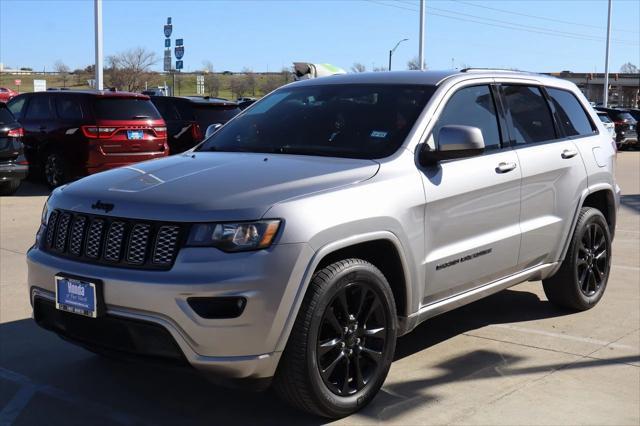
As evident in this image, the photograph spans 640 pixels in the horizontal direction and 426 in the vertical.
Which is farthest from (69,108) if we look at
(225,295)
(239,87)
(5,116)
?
(239,87)

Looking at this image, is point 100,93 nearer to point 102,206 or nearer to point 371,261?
point 102,206

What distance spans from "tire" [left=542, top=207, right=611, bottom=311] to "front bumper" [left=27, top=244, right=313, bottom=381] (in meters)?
2.95

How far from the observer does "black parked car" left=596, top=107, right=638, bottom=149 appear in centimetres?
2862

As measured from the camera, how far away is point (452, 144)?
435 cm

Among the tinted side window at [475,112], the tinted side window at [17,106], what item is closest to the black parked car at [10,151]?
the tinted side window at [17,106]

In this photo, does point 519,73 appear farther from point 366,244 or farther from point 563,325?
point 366,244

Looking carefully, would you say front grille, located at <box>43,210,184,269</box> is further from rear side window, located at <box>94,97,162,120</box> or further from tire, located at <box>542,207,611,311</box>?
rear side window, located at <box>94,97,162,120</box>

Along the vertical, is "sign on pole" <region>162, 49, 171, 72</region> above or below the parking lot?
above

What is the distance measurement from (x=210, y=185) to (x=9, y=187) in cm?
978

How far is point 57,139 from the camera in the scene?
1330 centimetres

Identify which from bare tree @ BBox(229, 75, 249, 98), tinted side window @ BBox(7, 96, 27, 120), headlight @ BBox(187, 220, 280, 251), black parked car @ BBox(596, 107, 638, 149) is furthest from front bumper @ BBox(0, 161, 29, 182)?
bare tree @ BBox(229, 75, 249, 98)

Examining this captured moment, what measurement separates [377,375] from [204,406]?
37.3 inches

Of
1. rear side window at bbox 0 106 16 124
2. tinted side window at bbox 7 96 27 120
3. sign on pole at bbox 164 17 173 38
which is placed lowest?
rear side window at bbox 0 106 16 124

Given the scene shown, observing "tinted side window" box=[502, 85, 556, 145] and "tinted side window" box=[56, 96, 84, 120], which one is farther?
"tinted side window" box=[56, 96, 84, 120]
